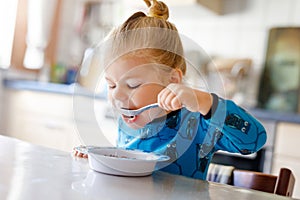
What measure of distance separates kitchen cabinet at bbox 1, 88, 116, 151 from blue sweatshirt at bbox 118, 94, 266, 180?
1.43 metres

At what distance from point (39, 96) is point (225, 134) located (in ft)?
6.43

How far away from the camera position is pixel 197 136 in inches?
31.7

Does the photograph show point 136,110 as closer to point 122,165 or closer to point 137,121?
point 137,121

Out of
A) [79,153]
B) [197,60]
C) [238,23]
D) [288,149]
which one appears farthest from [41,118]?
[79,153]

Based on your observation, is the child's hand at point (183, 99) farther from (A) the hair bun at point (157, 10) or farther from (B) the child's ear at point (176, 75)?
(A) the hair bun at point (157, 10)

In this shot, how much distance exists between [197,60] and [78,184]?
1389 millimetres

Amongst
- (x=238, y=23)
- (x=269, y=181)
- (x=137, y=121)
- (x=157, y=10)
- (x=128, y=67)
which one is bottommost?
(x=269, y=181)

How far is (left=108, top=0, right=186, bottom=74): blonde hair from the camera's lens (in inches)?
29.9

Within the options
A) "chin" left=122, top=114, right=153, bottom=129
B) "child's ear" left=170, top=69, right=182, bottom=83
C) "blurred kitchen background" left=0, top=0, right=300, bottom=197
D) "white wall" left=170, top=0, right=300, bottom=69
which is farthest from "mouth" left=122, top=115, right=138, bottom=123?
"white wall" left=170, top=0, right=300, bottom=69

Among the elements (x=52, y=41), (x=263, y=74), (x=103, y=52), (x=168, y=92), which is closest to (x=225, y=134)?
(x=168, y=92)

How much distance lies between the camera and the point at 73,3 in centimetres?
307

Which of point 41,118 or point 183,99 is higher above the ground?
point 183,99

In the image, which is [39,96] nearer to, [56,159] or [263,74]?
[263,74]


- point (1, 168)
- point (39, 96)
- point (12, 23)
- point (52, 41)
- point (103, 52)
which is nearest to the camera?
point (1, 168)
